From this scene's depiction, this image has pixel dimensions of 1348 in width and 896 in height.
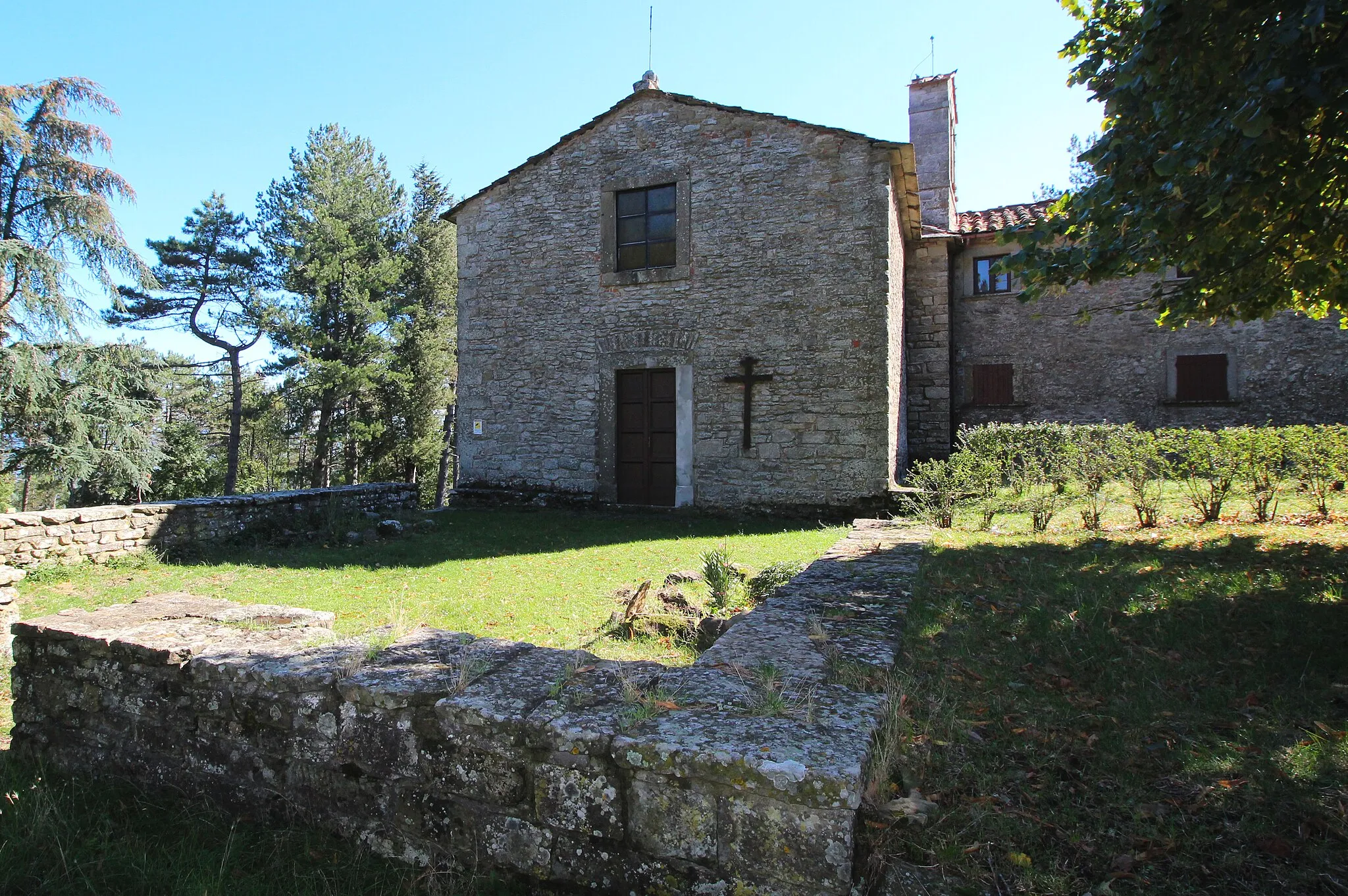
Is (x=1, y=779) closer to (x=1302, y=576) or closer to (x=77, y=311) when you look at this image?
(x=1302, y=576)

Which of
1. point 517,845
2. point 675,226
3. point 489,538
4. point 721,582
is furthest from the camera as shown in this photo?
point 675,226

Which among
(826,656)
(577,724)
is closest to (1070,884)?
(826,656)

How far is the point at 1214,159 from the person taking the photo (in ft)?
10.8

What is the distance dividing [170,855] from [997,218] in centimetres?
1581

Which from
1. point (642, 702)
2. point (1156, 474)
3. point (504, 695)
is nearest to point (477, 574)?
point (504, 695)

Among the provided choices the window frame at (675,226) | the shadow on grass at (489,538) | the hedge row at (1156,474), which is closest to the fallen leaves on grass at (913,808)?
the hedge row at (1156,474)

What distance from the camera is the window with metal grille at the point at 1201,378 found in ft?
41.2

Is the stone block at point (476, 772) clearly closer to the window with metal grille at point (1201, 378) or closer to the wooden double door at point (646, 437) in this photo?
the wooden double door at point (646, 437)

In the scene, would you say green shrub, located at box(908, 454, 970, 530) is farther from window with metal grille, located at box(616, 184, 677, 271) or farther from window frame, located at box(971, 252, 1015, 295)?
window frame, located at box(971, 252, 1015, 295)

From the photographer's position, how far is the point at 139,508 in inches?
311

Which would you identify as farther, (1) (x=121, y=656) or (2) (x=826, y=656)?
A: (1) (x=121, y=656)

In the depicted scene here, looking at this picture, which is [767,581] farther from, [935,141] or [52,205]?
[52,205]

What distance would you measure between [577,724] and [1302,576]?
15.9ft

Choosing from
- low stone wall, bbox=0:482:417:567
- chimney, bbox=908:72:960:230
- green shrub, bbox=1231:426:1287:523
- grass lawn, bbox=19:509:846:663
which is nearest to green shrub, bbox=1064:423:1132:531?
green shrub, bbox=1231:426:1287:523
